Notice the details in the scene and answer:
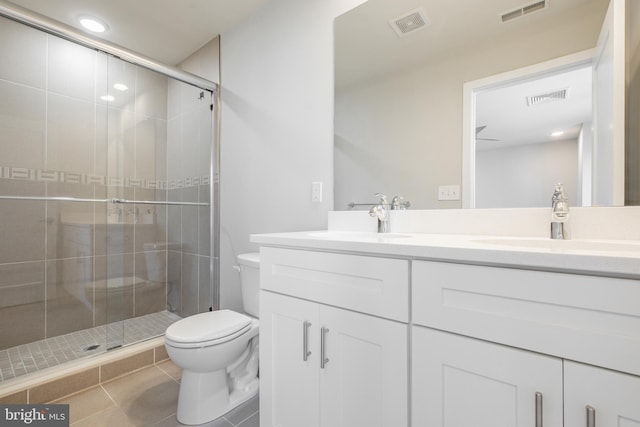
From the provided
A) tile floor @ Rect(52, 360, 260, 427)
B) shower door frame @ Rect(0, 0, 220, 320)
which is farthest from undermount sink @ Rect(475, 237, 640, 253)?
shower door frame @ Rect(0, 0, 220, 320)

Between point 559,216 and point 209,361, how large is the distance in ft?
4.77

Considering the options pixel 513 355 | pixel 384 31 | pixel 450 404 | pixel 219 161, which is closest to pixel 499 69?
pixel 384 31

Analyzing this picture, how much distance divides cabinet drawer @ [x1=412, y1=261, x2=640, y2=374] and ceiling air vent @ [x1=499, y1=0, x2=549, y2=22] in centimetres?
100

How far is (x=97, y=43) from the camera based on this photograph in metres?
1.65

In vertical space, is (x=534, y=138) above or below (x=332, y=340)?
above

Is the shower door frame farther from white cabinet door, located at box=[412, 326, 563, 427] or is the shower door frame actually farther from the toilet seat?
white cabinet door, located at box=[412, 326, 563, 427]

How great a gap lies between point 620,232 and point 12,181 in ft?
10.2

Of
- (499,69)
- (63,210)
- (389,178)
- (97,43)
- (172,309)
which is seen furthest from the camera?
A: (172,309)

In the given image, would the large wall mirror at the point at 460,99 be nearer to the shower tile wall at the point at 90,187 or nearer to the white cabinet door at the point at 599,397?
the white cabinet door at the point at 599,397

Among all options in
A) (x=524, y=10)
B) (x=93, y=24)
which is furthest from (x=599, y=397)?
(x=93, y=24)

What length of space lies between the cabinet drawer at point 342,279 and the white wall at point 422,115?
1.81 feet

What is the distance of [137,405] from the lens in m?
1.44

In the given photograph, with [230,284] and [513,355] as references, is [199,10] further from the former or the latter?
[513,355]

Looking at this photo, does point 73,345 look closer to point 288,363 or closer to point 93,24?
point 288,363
